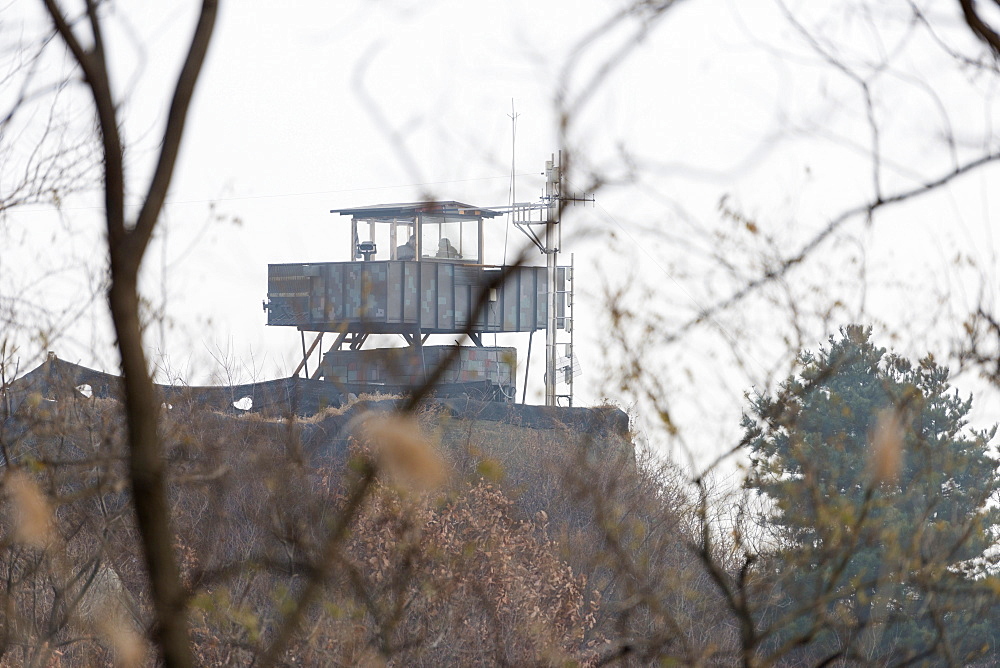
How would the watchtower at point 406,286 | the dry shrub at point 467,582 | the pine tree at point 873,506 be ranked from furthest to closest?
the watchtower at point 406,286
the dry shrub at point 467,582
the pine tree at point 873,506

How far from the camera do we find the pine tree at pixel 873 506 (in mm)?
3146

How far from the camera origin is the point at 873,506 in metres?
3.12

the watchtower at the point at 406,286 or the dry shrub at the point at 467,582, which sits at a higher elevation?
the watchtower at the point at 406,286

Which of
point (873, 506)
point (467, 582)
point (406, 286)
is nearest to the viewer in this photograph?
point (873, 506)

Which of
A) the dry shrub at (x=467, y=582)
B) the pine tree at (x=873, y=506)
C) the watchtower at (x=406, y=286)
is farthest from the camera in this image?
the watchtower at (x=406, y=286)

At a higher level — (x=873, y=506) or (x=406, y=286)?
(x=406, y=286)

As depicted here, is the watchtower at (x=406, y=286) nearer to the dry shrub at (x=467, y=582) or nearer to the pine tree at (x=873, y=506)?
the pine tree at (x=873, y=506)

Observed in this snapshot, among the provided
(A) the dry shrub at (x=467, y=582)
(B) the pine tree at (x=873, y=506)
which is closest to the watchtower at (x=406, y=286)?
(B) the pine tree at (x=873, y=506)

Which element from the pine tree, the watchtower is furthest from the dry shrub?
the watchtower

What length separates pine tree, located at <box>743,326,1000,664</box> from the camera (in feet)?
10.3

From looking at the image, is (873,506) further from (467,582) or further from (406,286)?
(406,286)

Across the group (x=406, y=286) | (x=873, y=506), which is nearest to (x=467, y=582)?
(x=873, y=506)

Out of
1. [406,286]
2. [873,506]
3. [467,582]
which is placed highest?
[406,286]

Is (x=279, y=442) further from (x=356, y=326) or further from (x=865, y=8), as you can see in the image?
(x=865, y=8)
